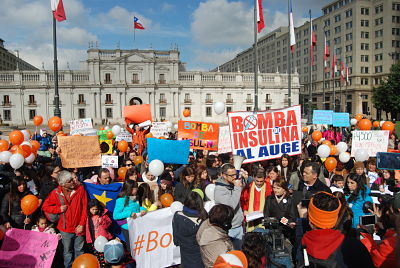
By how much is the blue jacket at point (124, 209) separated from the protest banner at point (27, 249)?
933 millimetres

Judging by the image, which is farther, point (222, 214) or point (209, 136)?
point (209, 136)

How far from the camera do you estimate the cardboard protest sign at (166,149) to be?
6.84m

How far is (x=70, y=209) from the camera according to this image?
463cm

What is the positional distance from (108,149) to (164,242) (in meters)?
5.68

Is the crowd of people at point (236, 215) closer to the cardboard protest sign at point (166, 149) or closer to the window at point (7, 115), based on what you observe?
the cardboard protest sign at point (166, 149)

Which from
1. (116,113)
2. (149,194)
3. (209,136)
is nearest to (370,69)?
(116,113)

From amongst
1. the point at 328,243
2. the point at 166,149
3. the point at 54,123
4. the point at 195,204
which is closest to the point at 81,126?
the point at 54,123

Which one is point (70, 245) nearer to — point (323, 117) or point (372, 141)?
point (372, 141)

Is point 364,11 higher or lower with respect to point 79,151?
higher

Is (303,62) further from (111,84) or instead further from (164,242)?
(164,242)

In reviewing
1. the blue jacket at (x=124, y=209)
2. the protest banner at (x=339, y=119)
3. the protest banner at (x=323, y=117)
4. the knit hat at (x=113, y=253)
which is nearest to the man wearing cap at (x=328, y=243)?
the knit hat at (x=113, y=253)

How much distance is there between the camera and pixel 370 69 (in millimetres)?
62656

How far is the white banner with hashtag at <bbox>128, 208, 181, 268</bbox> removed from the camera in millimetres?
4445

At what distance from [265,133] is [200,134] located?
3.20 m
